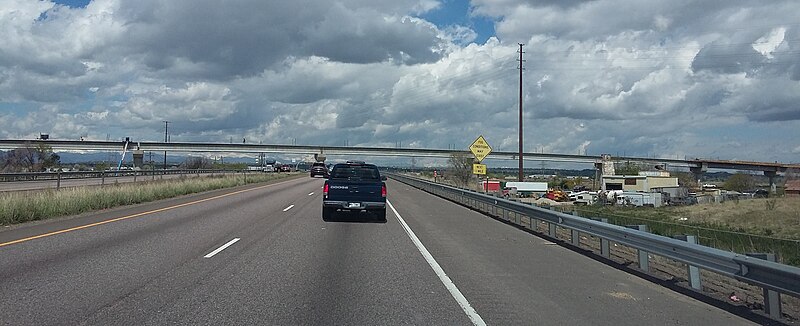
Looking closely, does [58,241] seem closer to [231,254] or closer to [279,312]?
[231,254]

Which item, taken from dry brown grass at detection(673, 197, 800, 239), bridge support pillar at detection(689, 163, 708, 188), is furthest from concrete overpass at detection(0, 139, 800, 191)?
dry brown grass at detection(673, 197, 800, 239)

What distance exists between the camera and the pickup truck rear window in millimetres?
22250

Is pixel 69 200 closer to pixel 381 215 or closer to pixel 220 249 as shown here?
pixel 381 215

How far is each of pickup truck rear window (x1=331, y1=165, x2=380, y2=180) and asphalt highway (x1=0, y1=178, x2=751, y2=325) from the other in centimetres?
525


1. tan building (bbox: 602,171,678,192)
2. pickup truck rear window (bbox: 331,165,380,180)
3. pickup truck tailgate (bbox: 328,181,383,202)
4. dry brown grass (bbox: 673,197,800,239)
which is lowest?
dry brown grass (bbox: 673,197,800,239)

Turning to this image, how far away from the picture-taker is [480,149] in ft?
108

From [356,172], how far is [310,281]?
12.7 metres

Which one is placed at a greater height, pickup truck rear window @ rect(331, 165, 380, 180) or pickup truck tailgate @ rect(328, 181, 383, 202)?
pickup truck rear window @ rect(331, 165, 380, 180)

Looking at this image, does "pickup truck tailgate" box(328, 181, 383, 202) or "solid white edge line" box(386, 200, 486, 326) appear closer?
"solid white edge line" box(386, 200, 486, 326)

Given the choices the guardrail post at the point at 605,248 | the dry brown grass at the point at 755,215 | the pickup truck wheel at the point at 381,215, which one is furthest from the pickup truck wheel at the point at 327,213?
the dry brown grass at the point at 755,215

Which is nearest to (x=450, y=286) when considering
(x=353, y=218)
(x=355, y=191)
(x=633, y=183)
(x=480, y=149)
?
(x=355, y=191)

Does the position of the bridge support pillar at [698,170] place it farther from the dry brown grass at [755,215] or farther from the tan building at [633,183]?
the dry brown grass at [755,215]

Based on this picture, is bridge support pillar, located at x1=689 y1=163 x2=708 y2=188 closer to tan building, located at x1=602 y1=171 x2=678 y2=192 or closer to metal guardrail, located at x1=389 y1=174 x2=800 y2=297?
tan building, located at x1=602 y1=171 x2=678 y2=192

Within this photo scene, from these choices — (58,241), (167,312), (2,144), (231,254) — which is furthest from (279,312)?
(2,144)
